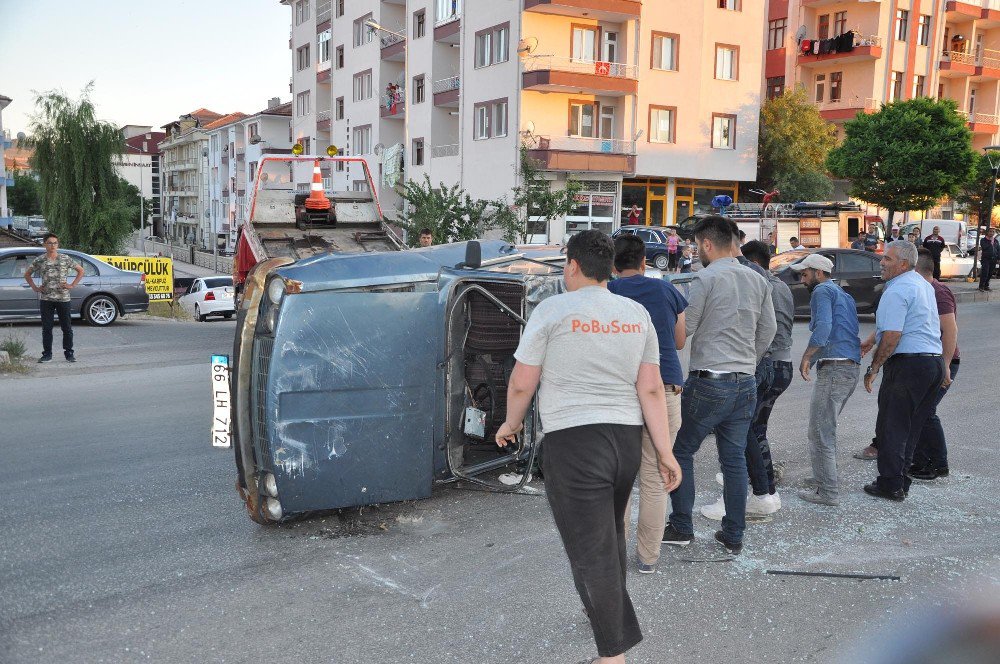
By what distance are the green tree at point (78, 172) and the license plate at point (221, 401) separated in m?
38.9

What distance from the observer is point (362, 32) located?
→ 47031mm

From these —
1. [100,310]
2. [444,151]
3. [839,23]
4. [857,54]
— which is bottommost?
[100,310]

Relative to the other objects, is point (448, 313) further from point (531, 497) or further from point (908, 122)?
point (908, 122)

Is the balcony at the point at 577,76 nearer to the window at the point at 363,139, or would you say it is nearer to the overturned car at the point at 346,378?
the window at the point at 363,139

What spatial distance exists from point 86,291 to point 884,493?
1433 cm

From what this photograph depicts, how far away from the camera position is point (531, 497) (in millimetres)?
5758

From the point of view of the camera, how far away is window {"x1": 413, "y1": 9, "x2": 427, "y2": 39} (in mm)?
39938

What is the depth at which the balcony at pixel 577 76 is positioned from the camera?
107 feet

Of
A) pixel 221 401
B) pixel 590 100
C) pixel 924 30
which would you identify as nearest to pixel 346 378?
pixel 221 401

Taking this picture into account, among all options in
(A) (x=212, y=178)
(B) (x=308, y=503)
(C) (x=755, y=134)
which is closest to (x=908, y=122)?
(C) (x=755, y=134)

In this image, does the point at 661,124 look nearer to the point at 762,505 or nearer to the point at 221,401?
the point at 762,505

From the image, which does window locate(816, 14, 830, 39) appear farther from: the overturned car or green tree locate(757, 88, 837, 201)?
the overturned car

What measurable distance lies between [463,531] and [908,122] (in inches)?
1178

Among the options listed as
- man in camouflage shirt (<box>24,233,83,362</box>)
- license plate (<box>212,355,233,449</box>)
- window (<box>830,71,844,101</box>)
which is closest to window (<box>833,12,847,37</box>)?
window (<box>830,71,844,101</box>)
